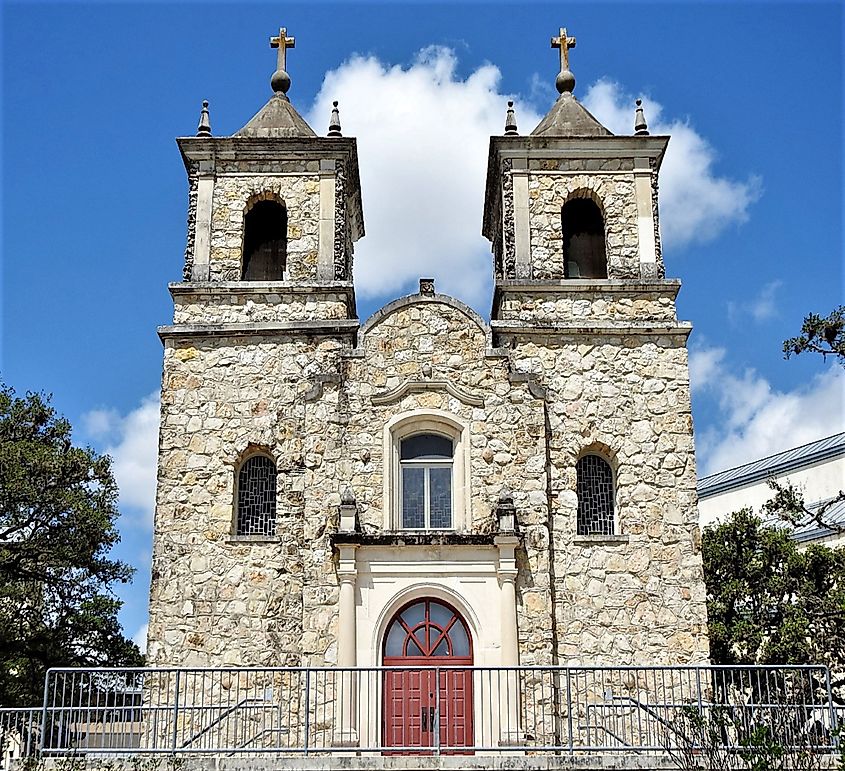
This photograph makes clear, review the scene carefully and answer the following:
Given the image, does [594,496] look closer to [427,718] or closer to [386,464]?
[386,464]

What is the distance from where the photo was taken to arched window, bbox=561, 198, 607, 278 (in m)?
23.5

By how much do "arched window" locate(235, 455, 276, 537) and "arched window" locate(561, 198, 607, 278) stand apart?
716 centimetres

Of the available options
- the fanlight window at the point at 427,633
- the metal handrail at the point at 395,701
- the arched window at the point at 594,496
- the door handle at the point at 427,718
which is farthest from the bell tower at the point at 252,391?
the arched window at the point at 594,496

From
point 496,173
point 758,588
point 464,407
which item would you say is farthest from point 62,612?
point 758,588

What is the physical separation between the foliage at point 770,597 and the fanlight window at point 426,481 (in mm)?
9770

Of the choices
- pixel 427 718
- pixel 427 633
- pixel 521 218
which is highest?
pixel 521 218

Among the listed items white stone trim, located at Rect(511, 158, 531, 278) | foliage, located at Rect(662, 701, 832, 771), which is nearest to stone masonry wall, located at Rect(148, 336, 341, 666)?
white stone trim, located at Rect(511, 158, 531, 278)

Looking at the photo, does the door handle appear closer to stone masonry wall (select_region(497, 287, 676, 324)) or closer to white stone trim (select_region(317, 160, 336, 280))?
stone masonry wall (select_region(497, 287, 676, 324))

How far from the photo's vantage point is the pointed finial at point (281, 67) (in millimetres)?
25453

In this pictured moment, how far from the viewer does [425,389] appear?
20.9 meters

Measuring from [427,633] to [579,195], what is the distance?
30.8 feet

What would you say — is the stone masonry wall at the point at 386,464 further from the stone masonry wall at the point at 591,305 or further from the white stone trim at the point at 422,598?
the white stone trim at the point at 422,598

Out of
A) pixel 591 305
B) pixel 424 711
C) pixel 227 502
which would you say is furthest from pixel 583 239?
pixel 424 711

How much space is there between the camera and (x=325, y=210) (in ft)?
75.7
